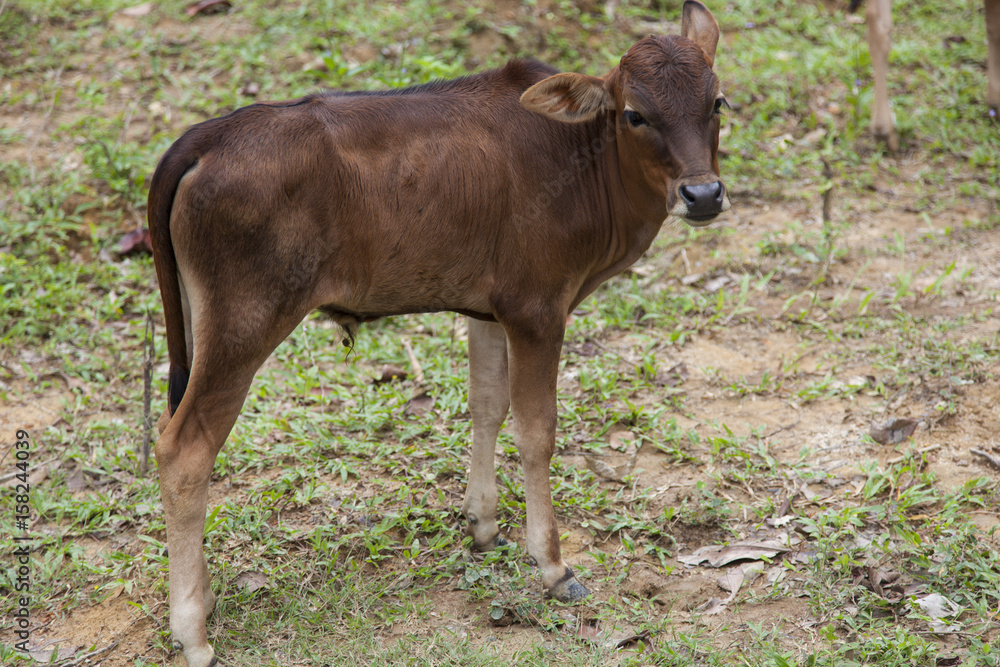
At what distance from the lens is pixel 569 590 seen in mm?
4016

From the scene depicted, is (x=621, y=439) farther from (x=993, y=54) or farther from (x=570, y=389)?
(x=993, y=54)

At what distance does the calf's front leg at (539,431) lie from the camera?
153 inches

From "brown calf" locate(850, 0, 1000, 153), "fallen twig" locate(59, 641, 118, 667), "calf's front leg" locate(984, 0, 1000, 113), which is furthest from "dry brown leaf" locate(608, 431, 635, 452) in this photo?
"calf's front leg" locate(984, 0, 1000, 113)

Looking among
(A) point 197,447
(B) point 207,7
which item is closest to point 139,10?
(B) point 207,7

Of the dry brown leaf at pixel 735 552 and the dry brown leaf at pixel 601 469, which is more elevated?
the dry brown leaf at pixel 735 552

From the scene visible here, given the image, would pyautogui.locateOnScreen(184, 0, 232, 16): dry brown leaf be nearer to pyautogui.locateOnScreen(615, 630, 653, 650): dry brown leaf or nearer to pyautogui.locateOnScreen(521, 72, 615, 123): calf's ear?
pyautogui.locateOnScreen(521, 72, 615, 123): calf's ear

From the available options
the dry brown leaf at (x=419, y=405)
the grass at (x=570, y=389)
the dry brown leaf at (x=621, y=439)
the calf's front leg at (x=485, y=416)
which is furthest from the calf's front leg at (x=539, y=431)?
the dry brown leaf at (x=419, y=405)

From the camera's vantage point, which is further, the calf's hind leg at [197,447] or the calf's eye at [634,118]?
the calf's eye at [634,118]

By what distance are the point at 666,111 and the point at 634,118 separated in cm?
16

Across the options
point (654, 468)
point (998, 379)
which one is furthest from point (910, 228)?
point (654, 468)

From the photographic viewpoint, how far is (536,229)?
Answer: 3.82 metres

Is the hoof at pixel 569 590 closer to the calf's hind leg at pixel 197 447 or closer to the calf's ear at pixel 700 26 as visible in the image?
the calf's hind leg at pixel 197 447

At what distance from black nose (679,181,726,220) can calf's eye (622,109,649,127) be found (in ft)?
1.27

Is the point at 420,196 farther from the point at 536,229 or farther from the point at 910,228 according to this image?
the point at 910,228
